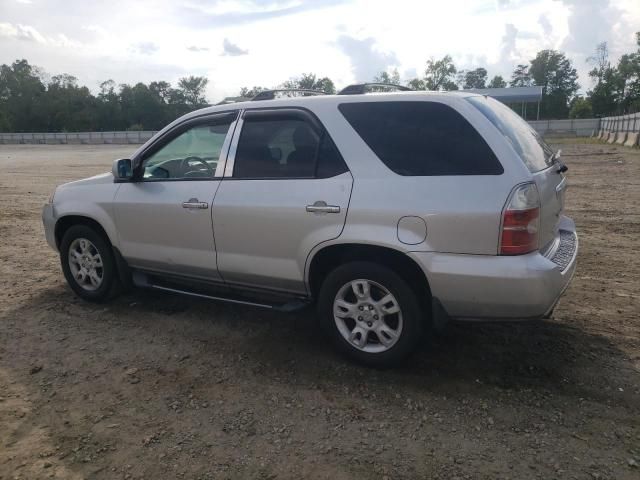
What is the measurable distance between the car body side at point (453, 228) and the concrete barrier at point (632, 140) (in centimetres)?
2428

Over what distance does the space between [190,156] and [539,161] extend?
2839 mm

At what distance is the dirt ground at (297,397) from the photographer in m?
2.79

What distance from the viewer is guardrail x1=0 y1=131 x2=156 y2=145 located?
5525 cm

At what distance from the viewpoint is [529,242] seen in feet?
10.5

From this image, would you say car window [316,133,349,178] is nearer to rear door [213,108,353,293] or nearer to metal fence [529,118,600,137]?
rear door [213,108,353,293]

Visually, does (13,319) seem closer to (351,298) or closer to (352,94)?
(351,298)

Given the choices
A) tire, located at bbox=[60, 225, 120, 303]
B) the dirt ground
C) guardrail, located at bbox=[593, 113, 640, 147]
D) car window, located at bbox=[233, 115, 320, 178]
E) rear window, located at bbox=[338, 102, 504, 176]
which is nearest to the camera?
the dirt ground

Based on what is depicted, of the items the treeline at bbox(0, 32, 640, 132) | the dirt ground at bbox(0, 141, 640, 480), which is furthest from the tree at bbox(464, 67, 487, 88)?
the dirt ground at bbox(0, 141, 640, 480)

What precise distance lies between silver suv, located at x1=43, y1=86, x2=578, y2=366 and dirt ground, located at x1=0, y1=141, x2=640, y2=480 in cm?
38

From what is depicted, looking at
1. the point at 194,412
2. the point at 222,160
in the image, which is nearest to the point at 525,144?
the point at 222,160

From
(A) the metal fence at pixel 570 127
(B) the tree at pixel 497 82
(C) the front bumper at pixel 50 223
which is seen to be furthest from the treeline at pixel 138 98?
(C) the front bumper at pixel 50 223

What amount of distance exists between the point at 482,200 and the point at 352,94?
1331 millimetres

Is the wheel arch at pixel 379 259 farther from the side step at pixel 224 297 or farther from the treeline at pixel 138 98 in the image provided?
the treeline at pixel 138 98

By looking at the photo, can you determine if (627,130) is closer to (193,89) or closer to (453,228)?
(453,228)
